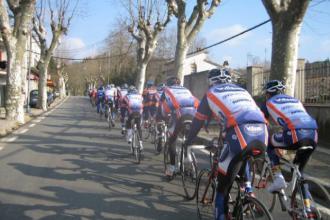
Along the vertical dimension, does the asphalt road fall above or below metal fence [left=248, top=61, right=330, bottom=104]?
below

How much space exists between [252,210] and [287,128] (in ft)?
5.69

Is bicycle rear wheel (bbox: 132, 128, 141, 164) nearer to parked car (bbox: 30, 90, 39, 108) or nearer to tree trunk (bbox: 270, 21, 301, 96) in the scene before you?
tree trunk (bbox: 270, 21, 301, 96)

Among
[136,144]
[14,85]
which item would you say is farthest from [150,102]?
[14,85]

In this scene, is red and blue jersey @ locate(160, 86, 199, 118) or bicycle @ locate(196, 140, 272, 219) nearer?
bicycle @ locate(196, 140, 272, 219)

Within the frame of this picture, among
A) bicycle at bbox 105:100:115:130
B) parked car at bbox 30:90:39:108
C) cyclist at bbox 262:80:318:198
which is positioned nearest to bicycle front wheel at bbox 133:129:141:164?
cyclist at bbox 262:80:318:198

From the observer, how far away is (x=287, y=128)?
578 centimetres

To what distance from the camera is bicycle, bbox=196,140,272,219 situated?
4.32 metres

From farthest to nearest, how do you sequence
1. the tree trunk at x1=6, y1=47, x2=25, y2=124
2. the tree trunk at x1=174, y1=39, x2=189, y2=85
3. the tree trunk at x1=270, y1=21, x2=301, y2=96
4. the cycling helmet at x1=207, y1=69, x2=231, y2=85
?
1. the tree trunk at x1=174, y1=39, x2=189, y2=85
2. the tree trunk at x1=6, y1=47, x2=25, y2=124
3. the tree trunk at x1=270, y1=21, x2=301, y2=96
4. the cycling helmet at x1=207, y1=69, x2=231, y2=85

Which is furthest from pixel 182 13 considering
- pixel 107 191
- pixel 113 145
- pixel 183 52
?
pixel 107 191

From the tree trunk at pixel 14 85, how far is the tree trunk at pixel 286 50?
1275 cm

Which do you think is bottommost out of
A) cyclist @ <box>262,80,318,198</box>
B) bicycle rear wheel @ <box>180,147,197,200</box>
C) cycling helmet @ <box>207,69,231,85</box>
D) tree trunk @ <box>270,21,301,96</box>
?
bicycle rear wheel @ <box>180,147,197,200</box>

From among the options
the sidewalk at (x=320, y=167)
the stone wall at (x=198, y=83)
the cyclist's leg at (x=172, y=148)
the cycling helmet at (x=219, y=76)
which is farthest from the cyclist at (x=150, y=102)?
the stone wall at (x=198, y=83)

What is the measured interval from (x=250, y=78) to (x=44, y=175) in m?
12.3

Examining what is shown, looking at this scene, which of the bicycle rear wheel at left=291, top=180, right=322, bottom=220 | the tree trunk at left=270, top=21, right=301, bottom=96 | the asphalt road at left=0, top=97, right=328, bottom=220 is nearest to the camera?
the bicycle rear wheel at left=291, top=180, right=322, bottom=220
